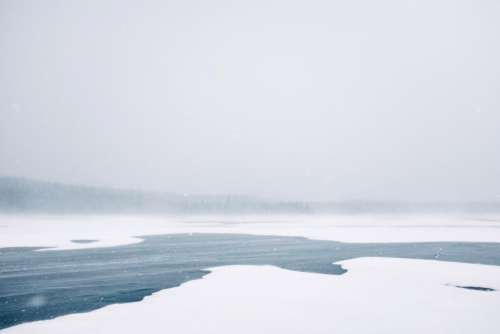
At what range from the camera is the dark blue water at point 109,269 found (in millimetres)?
11531

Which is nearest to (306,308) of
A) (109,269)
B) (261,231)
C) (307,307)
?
(307,307)

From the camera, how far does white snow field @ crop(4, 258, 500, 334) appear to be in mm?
8805

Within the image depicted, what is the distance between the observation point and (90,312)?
10242 millimetres

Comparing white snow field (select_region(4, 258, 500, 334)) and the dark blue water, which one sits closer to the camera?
white snow field (select_region(4, 258, 500, 334))

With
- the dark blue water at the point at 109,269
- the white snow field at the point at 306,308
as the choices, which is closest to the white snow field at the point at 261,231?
the dark blue water at the point at 109,269

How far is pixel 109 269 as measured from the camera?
18.1 m

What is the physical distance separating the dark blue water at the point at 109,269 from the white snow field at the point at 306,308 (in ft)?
3.55

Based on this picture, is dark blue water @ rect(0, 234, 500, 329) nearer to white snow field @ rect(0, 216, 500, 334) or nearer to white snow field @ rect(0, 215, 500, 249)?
white snow field @ rect(0, 216, 500, 334)

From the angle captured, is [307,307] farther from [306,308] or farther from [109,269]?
[109,269]

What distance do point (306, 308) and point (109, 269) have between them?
1059cm

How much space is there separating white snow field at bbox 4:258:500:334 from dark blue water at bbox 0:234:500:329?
1.08m

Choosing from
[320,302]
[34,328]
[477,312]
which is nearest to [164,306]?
[34,328]

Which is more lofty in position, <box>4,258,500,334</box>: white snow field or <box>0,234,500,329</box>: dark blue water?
<box>4,258,500,334</box>: white snow field

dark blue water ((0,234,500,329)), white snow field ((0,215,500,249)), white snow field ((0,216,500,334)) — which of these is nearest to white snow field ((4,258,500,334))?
white snow field ((0,216,500,334))
